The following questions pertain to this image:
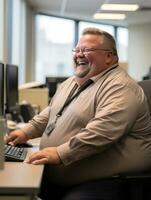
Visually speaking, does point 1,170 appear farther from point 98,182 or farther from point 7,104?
point 7,104

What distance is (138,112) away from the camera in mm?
1885

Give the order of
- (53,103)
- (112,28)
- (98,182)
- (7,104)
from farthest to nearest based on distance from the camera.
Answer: (112,28), (7,104), (53,103), (98,182)

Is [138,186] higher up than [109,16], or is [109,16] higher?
[109,16]

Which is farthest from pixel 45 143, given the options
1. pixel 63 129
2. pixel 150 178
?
pixel 150 178

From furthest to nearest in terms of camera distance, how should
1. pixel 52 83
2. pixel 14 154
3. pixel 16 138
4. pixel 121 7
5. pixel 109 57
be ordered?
pixel 121 7, pixel 52 83, pixel 16 138, pixel 109 57, pixel 14 154

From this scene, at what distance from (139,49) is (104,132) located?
8.32 m

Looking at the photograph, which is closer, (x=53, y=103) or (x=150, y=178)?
(x=150, y=178)

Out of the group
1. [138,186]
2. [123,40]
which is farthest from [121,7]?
[138,186]

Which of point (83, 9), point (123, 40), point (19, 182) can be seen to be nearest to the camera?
point (19, 182)

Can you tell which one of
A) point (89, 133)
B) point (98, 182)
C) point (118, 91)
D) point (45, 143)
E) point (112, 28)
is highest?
point (112, 28)

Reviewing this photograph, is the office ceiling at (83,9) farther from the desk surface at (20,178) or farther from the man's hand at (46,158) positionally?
the desk surface at (20,178)

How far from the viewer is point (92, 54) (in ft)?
6.98

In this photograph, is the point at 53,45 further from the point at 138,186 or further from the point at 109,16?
the point at 138,186

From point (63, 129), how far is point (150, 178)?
541 millimetres
